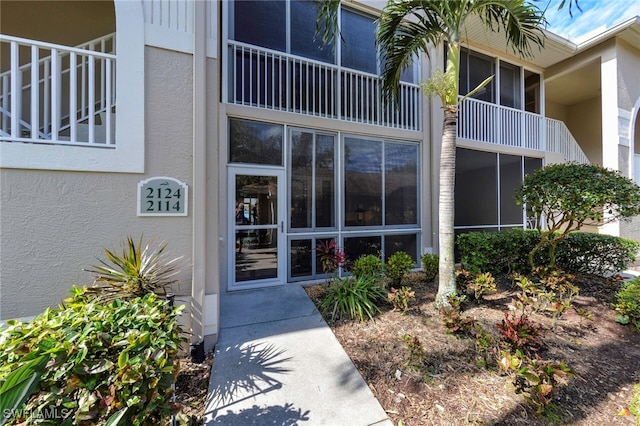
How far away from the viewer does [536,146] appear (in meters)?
8.16

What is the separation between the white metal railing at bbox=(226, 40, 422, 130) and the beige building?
0.03 meters

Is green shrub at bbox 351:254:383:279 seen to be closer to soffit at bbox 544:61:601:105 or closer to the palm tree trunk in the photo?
the palm tree trunk

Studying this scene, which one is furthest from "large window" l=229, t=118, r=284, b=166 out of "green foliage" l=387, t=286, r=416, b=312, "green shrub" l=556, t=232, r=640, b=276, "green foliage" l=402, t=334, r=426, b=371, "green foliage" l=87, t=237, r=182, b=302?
"green shrub" l=556, t=232, r=640, b=276

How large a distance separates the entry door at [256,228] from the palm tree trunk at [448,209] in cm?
286

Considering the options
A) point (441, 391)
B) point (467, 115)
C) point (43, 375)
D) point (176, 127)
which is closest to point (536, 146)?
point (467, 115)

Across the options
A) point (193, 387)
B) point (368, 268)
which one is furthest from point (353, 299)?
point (193, 387)

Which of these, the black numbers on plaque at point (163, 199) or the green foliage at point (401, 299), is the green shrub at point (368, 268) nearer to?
the green foliage at point (401, 299)

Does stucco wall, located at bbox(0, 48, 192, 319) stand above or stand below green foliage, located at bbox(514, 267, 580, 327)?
above

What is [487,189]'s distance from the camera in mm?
7266

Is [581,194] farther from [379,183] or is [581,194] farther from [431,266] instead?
[379,183]

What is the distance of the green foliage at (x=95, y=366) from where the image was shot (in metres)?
1.53

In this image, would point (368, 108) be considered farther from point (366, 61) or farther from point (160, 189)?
point (160, 189)

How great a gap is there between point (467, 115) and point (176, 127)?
23.2 feet

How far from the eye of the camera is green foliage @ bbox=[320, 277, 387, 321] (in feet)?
13.0
